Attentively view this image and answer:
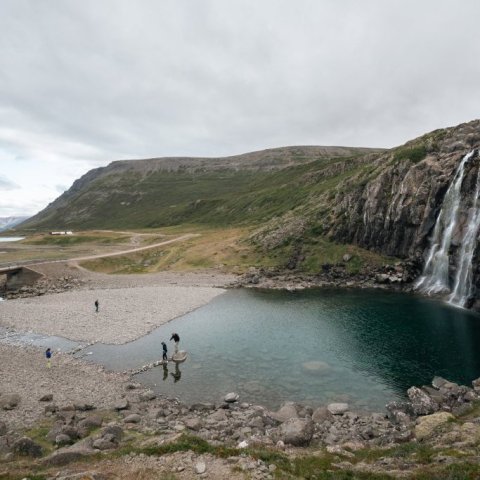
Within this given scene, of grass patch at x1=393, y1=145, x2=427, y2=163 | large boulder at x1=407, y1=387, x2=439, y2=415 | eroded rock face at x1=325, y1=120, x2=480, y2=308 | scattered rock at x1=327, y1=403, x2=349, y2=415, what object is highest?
grass patch at x1=393, y1=145, x2=427, y2=163

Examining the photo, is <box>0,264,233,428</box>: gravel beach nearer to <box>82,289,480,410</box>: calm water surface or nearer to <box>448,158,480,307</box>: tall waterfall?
<box>82,289,480,410</box>: calm water surface

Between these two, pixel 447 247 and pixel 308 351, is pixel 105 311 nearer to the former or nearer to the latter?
pixel 308 351

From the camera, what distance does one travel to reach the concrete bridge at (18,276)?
354 ft

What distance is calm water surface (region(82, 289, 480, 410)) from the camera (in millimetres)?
45344

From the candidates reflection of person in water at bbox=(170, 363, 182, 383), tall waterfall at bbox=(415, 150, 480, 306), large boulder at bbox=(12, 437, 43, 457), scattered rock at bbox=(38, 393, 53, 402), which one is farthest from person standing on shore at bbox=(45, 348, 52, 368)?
tall waterfall at bbox=(415, 150, 480, 306)

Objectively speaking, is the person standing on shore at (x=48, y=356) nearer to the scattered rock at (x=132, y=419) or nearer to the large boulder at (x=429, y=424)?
the scattered rock at (x=132, y=419)

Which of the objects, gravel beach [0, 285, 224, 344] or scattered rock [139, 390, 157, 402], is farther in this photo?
gravel beach [0, 285, 224, 344]

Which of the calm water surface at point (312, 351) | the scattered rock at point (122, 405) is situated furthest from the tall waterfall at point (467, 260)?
the scattered rock at point (122, 405)

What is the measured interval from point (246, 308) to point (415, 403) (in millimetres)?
47690

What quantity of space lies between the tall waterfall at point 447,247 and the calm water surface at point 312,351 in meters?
8.44

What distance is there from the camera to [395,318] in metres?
73.1

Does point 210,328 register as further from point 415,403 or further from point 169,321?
point 415,403

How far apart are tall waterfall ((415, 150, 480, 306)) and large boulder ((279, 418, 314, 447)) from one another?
63470mm

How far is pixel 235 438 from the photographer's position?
109ft
